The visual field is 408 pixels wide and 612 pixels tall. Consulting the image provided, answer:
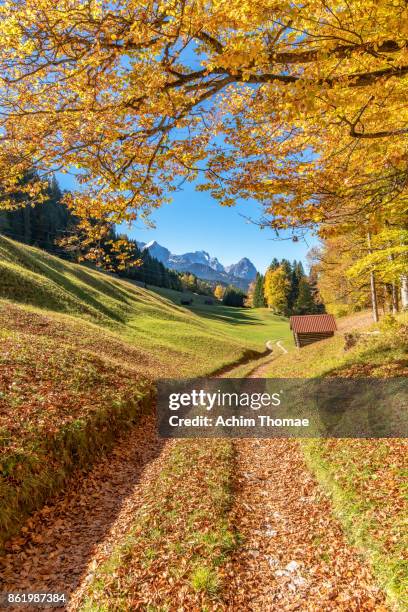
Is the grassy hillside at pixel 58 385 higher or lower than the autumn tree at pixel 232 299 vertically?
lower

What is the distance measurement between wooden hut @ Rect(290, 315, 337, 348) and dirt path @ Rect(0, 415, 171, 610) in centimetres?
2722

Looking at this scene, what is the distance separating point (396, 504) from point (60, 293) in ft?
106

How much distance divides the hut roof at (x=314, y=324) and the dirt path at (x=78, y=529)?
27.2 metres

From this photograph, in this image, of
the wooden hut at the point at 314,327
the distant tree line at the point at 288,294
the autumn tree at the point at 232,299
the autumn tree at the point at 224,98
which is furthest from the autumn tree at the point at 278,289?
the autumn tree at the point at 224,98

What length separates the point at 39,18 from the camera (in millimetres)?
5434

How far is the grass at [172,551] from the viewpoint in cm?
529

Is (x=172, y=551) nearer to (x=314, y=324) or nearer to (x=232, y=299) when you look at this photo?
(x=314, y=324)

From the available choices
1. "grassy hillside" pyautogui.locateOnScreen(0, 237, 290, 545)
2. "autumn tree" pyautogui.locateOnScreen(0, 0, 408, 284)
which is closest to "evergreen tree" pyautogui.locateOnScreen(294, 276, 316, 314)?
"grassy hillside" pyautogui.locateOnScreen(0, 237, 290, 545)

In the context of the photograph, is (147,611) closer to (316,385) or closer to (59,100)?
(59,100)

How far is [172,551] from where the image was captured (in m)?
6.21

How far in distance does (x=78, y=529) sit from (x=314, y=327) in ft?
101

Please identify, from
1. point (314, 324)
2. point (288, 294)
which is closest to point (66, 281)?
point (314, 324)

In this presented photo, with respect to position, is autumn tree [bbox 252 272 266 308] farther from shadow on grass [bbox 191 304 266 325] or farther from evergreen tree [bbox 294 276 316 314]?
evergreen tree [bbox 294 276 316 314]

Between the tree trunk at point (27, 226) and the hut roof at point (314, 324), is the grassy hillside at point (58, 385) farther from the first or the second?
the tree trunk at point (27, 226)
